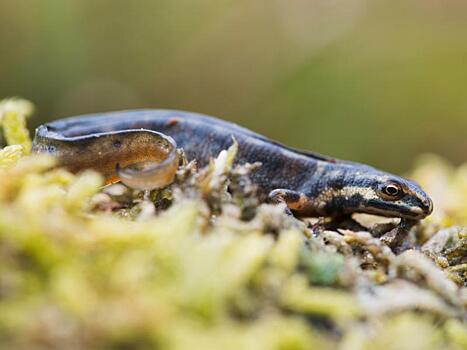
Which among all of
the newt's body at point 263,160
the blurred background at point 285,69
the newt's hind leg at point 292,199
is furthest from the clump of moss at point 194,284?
the blurred background at point 285,69

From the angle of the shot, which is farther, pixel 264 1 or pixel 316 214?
pixel 264 1

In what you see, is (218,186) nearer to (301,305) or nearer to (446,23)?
(301,305)

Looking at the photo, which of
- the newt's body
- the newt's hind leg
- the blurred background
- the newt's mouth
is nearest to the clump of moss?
the newt's body

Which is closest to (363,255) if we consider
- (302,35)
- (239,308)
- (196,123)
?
(239,308)

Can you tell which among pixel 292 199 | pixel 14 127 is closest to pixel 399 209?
pixel 292 199

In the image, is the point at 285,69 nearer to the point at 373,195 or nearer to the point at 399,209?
the point at 373,195

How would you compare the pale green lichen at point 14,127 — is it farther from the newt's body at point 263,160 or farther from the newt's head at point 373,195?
the newt's head at point 373,195

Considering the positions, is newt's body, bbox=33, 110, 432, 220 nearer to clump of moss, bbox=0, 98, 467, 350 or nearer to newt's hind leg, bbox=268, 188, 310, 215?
newt's hind leg, bbox=268, 188, 310, 215
